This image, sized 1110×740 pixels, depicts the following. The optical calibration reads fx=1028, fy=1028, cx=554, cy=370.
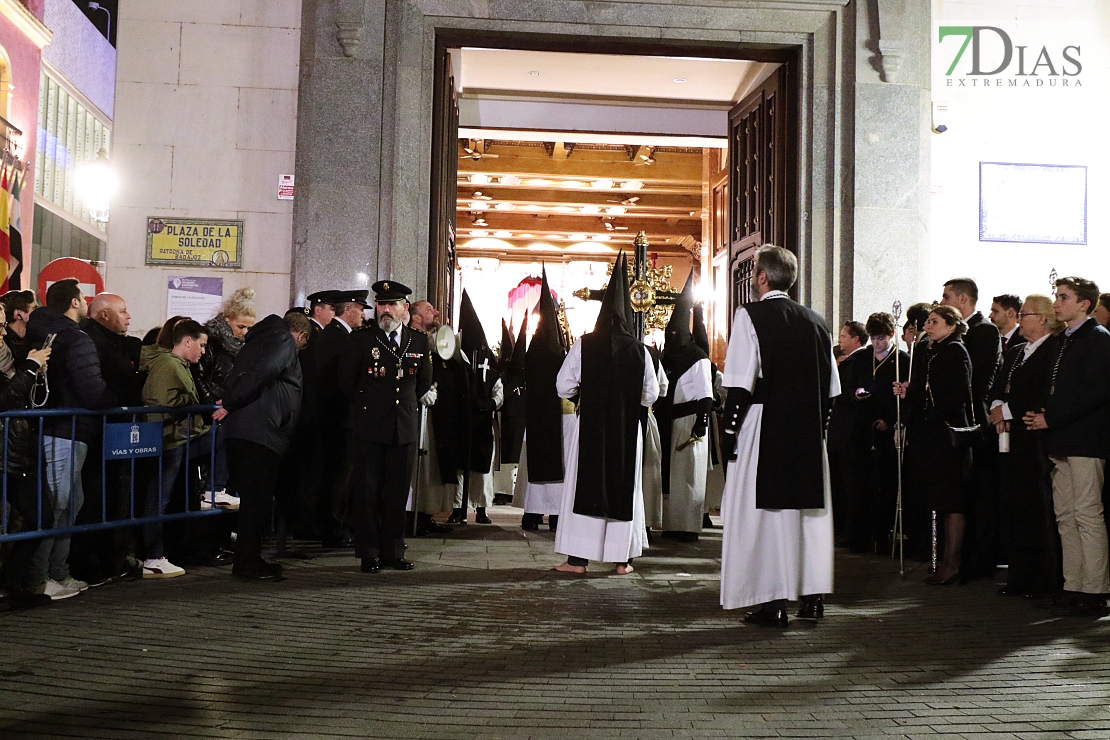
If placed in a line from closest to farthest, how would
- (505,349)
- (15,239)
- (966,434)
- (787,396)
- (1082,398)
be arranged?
1. (787,396)
2. (1082,398)
3. (966,434)
4. (15,239)
5. (505,349)

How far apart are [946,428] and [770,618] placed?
223cm

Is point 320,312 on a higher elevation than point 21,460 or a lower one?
higher

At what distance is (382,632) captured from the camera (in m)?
4.84

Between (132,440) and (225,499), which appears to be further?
(225,499)

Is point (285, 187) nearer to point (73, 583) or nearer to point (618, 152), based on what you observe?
point (73, 583)

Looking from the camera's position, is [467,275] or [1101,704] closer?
[1101,704]

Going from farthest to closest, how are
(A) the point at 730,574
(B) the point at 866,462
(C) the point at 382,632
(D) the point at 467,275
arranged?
(D) the point at 467,275 → (B) the point at 866,462 → (A) the point at 730,574 → (C) the point at 382,632

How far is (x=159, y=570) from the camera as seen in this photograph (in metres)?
6.40

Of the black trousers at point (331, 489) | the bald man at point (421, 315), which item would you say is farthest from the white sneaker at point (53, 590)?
the bald man at point (421, 315)

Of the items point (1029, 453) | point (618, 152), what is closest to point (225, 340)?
point (1029, 453)

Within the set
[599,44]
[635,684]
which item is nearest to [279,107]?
[599,44]

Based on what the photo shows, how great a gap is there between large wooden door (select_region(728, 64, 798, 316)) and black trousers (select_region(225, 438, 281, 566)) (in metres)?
5.34

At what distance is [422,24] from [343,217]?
2010 millimetres

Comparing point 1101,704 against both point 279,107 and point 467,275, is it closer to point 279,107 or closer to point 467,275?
point 279,107
